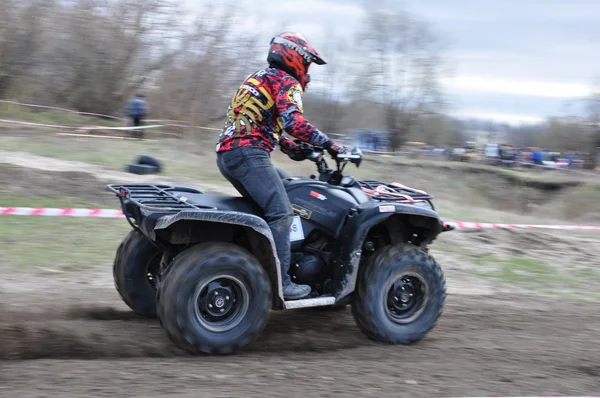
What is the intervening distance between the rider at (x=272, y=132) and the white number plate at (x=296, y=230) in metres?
0.28

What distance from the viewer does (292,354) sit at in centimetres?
527

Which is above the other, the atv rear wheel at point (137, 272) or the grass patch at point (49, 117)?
the grass patch at point (49, 117)

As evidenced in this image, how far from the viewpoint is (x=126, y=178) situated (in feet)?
44.8

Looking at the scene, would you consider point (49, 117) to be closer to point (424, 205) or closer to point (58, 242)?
point (58, 242)

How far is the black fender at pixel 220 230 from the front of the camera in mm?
4828

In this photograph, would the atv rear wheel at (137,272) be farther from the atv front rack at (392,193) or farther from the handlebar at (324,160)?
the atv front rack at (392,193)

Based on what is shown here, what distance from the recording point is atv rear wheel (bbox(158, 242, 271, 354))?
188 inches

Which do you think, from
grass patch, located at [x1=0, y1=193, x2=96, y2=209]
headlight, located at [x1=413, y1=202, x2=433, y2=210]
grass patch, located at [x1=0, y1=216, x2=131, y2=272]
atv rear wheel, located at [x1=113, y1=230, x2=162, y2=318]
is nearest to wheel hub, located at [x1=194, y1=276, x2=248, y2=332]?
atv rear wheel, located at [x1=113, y1=230, x2=162, y2=318]

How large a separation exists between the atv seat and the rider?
3.3 inches

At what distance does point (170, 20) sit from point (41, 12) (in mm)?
5078

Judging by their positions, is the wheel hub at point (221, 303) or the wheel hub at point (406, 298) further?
the wheel hub at point (406, 298)

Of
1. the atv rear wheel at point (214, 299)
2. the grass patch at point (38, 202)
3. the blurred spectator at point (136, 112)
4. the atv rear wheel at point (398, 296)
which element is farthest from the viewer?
the blurred spectator at point (136, 112)

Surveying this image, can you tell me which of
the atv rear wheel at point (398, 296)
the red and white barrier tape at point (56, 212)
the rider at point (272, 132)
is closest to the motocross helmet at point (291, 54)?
the rider at point (272, 132)

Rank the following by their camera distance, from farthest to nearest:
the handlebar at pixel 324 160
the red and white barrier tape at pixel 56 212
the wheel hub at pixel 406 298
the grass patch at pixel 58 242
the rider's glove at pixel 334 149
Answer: the red and white barrier tape at pixel 56 212 → the grass patch at pixel 58 242 → the wheel hub at pixel 406 298 → the handlebar at pixel 324 160 → the rider's glove at pixel 334 149
